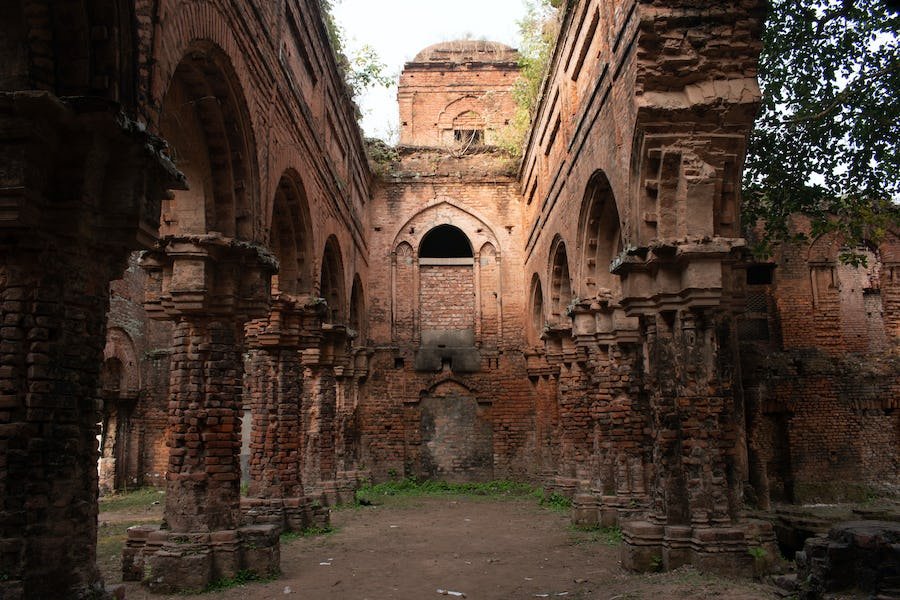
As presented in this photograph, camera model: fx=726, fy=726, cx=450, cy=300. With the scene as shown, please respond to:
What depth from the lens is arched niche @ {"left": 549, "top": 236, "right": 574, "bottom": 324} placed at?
17047 millimetres

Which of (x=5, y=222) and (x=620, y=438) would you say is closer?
(x=5, y=222)

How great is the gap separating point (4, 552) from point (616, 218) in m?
10.6

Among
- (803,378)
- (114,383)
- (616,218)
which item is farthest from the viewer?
(114,383)

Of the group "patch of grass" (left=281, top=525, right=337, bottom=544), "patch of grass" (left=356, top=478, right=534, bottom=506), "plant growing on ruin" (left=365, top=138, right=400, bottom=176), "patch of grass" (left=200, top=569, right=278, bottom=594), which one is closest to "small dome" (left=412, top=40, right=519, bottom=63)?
"plant growing on ruin" (left=365, top=138, right=400, bottom=176)

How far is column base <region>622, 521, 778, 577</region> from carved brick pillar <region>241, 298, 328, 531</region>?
19.1 feet

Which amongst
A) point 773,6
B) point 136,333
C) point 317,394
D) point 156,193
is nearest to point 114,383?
point 136,333

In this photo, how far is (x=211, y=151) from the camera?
910cm

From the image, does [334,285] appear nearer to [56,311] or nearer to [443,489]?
[443,489]

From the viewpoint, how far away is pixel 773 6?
12.1 metres

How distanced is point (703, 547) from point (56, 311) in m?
6.73

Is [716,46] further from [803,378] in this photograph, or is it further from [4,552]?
[803,378]

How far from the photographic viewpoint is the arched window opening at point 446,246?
982 inches

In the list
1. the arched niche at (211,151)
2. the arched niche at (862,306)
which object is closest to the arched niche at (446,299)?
the arched niche at (862,306)

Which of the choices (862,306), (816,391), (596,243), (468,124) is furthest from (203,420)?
(468,124)
